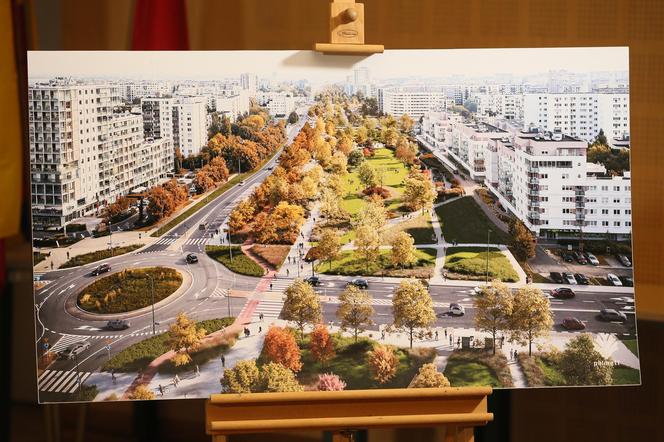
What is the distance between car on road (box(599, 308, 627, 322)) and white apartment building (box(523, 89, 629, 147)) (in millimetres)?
475

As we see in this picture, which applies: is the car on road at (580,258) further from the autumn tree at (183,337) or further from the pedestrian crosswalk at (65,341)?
the pedestrian crosswalk at (65,341)

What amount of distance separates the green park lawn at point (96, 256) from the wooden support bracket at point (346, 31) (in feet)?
2.41

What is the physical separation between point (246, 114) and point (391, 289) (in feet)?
2.03

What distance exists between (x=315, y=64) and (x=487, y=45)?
3.41 ft

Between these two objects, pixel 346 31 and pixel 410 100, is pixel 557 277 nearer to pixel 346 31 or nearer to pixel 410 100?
pixel 410 100

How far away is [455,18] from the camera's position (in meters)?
3.08

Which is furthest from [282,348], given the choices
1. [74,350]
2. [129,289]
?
[74,350]

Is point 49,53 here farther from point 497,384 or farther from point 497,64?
point 497,384

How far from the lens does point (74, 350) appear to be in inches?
85.7

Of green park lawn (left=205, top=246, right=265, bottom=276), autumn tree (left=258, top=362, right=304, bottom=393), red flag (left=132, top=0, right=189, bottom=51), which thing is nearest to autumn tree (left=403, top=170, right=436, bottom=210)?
green park lawn (left=205, top=246, right=265, bottom=276)

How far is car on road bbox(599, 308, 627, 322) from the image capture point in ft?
7.47
